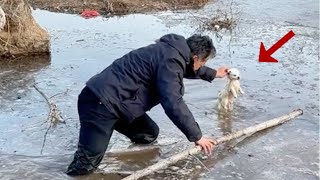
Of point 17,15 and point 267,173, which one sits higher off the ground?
point 17,15

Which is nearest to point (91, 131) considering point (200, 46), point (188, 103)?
point (200, 46)

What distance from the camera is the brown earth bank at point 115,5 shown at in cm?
1468

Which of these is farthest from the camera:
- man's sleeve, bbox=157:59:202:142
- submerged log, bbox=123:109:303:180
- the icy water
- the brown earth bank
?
the brown earth bank

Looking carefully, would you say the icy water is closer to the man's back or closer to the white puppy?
the white puppy

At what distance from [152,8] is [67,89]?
7301mm

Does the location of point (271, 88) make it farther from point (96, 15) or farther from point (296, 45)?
point (96, 15)

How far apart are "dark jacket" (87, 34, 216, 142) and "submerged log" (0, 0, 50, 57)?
17.0 ft

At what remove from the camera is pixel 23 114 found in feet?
23.6

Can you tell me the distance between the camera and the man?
479 cm

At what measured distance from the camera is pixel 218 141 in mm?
5836

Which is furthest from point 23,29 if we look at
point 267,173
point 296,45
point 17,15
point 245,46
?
point 267,173

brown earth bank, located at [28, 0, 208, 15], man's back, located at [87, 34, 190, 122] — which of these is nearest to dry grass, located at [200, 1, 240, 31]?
brown earth bank, located at [28, 0, 208, 15]

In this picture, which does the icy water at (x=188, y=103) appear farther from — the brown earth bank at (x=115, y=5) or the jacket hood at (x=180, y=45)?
the brown earth bank at (x=115, y=5)

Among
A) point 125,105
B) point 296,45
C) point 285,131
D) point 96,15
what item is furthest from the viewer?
point 96,15
